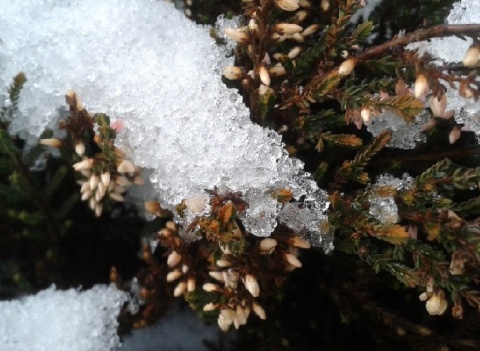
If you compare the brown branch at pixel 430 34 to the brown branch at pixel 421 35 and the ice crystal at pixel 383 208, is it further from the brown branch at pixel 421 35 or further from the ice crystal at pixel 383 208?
the ice crystal at pixel 383 208

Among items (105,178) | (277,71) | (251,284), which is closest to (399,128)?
(277,71)

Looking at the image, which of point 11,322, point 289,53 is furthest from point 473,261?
point 11,322

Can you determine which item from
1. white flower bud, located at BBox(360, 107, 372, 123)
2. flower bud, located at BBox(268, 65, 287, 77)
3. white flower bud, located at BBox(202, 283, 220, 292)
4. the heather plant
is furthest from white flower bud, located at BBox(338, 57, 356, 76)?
white flower bud, located at BBox(202, 283, 220, 292)

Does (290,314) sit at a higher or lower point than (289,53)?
lower

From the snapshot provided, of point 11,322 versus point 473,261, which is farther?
point 11,322

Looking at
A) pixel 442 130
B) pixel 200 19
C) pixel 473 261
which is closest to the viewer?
pixel 473 261

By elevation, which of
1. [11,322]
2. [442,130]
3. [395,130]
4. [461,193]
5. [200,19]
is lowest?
[461,193]

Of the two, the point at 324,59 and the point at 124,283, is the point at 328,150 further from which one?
the point at 124,283
